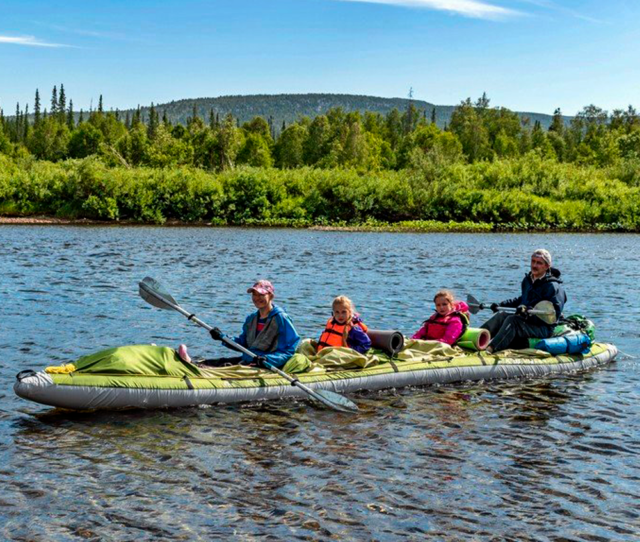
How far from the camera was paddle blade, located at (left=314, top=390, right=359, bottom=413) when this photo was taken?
10.8 m

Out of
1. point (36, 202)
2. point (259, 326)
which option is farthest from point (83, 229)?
point (259, 326)

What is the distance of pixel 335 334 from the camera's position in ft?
39.9

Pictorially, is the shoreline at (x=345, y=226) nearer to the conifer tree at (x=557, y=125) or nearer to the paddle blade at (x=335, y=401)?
the paddle blade at (x=335, y=401)

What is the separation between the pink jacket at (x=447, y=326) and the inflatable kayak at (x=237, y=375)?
29 cm

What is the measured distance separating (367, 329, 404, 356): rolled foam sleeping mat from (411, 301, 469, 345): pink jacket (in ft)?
3.68

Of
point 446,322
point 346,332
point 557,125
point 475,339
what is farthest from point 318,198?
point 557,125

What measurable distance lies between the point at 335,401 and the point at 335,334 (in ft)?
5.10

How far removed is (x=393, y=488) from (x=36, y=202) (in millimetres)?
58508

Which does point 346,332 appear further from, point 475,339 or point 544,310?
point 544,310

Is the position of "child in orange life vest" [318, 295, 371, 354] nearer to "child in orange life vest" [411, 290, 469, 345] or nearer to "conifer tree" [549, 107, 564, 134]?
"child in orange life vest" [411, 290, 469, 345]

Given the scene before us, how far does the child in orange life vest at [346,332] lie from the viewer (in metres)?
12.0

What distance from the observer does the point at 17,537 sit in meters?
6.86

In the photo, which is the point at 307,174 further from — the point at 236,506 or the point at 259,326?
the point at 236,506

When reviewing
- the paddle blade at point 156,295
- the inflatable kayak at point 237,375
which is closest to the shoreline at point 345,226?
the inflatable kayak at point 237,375
